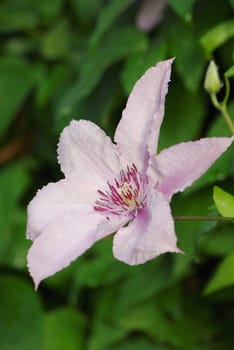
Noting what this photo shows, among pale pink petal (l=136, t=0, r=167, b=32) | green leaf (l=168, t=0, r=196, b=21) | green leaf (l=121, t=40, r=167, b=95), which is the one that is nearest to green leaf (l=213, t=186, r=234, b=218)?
green leaf (l=168, t=0, r=196, b=21)

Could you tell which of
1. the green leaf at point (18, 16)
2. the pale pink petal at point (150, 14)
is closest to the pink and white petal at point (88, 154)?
the pale pink petal at point (150, 14)

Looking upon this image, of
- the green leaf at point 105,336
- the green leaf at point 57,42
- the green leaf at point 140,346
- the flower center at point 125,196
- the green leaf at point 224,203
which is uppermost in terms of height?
the green leaf at point 57,42

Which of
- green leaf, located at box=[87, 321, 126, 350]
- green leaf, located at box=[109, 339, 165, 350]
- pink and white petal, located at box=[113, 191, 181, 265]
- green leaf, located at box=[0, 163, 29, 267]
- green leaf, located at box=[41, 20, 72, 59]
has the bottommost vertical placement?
green leaf, located at box=[109, 339, 165, 350]

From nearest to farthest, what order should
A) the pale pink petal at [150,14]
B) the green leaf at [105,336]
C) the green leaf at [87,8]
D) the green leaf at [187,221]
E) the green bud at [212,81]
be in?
the green bud at [212,81]
the green leaf at [187,221]
the pale pink petal at [150,14]
the green leaf at [105,336]
the green leaf at [87,8]

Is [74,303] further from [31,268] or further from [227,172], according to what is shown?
[31,268]

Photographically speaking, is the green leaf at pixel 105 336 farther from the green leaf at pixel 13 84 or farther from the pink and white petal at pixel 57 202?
the pink and white petal at pixel 57 202

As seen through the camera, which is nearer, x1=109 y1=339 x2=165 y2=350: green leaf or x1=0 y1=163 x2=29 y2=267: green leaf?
x1=109 y1=339 x2=165 y2=350: green leaf

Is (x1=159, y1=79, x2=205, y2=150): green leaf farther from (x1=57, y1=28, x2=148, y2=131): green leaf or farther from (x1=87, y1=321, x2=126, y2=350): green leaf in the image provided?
(x1=87, y1=321, x2=126, y2=350): green leaf
